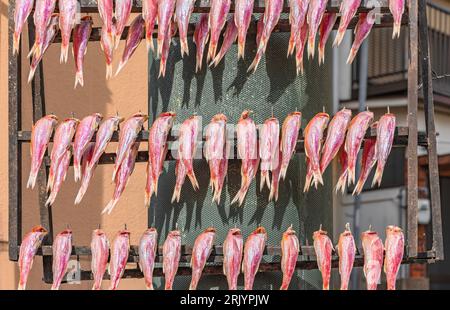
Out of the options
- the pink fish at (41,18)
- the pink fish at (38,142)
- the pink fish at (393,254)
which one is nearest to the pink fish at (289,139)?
the pink fish at (393,254)

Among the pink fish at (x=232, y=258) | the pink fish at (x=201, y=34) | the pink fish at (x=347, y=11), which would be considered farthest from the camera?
the pink fish at (x=201, y=34)

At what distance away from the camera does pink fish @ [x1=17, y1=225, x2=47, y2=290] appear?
4469 mm

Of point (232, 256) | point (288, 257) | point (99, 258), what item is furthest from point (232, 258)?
point (99, 258)

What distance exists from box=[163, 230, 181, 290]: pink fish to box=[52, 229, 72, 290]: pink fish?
45 cm

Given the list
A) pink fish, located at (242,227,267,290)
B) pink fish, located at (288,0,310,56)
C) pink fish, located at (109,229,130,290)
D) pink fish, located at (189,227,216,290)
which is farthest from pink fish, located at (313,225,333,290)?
pink fish, located at (288,0,310,56)

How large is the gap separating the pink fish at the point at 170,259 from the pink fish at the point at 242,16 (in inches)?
Answer: 37.3

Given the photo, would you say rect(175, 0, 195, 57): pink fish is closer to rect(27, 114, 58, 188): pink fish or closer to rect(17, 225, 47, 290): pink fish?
rect(27, 114, 58, 188): pink fish

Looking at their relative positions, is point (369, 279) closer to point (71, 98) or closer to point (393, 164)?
point (71, 98)

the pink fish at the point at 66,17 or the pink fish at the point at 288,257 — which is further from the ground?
the pink fish at the point at 66,17

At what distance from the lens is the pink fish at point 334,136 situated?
4.52 meters

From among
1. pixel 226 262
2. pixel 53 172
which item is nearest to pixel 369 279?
pixel 226 262

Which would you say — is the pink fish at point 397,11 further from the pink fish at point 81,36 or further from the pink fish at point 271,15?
the pink fish at point 81,36

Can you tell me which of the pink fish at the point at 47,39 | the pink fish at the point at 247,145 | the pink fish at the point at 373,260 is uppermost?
the pink fish at the point at 47,39

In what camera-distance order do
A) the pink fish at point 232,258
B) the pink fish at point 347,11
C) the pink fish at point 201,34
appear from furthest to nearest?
the pink fish at point 201,34, the pink fish at point 347,11, the pink fish at point 232,258
